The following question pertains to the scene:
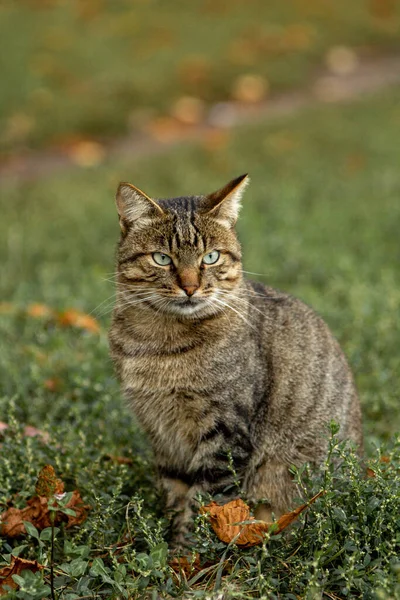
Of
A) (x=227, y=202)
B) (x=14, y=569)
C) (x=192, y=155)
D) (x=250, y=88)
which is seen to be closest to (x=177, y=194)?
(x=192, y=155)

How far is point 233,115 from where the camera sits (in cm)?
1180

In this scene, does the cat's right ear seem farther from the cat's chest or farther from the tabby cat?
the cat's chest

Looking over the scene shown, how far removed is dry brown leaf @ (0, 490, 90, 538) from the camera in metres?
3.21

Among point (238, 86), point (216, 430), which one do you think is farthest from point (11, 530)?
point (238, 86)

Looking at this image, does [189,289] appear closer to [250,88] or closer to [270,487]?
[270,487]

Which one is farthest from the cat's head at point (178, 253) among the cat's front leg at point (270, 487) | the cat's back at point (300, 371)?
the cat's front leg at point (270, 487)

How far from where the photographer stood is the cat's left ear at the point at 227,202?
11.5 ft

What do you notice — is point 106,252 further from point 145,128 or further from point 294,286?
point 145,128

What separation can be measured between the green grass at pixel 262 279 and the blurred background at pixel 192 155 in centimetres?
3

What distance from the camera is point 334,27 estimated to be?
48.5 feet

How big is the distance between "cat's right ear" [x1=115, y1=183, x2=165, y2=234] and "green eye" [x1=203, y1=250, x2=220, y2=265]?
27 cm

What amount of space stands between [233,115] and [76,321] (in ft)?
23.2

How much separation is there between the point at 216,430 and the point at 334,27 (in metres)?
12.9

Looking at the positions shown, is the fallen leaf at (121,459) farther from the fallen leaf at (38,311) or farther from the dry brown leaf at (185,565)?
the fallen leaf at (38,311)
